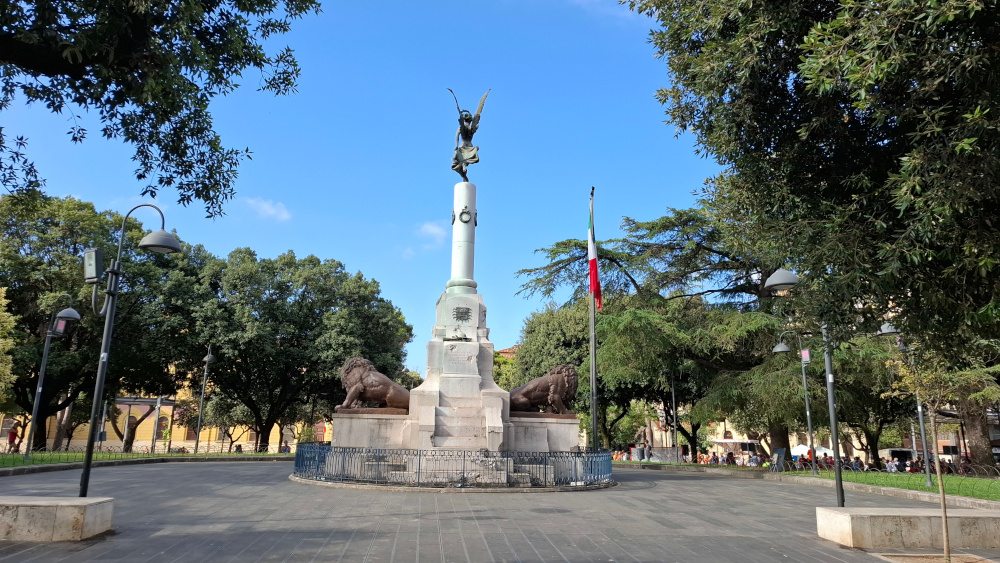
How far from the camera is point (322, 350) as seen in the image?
32.5m

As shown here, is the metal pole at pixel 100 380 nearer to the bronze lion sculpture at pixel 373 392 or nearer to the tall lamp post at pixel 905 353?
the bronze lion sculpture at pixel 373 392

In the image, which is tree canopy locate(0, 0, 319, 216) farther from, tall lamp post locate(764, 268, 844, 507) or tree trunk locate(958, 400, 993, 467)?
tree trunk locate(958, 400, 993, 467)

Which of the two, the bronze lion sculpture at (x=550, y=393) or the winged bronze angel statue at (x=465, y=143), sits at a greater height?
the winged bronze angel statue at (x=465, y=143)

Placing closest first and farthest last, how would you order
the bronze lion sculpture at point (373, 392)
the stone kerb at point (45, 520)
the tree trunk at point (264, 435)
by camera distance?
the stone kerb at point (45, 520) → the bronze lion sculpture at point (373, 392) → the tree trunk at point (264, 435)

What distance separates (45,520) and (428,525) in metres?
4.97

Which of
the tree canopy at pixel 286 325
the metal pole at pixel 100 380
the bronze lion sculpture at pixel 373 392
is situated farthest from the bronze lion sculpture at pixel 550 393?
the tree canopy at pixel 286 325

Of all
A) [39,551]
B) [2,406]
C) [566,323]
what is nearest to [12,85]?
[39,551]

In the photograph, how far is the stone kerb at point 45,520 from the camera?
24.9ft

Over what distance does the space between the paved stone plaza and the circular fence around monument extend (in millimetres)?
898

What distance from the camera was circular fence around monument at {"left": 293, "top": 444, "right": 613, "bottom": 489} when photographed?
15156mm

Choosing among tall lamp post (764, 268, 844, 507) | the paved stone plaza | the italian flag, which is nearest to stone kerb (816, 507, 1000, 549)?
the paved stone plaza

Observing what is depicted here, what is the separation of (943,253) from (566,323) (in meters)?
33.0

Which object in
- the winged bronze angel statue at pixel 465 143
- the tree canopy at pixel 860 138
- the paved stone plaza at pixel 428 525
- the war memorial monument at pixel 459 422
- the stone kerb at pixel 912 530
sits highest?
the winged bronze angel statue at pixel 465 143

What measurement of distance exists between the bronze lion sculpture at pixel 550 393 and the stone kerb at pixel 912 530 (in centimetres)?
1087
